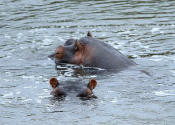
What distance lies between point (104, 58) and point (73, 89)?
2446mm

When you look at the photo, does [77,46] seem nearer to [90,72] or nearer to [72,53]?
[72,53]

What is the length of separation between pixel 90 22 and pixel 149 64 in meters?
5.35

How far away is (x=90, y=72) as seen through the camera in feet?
28.3

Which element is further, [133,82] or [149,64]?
[149,64]

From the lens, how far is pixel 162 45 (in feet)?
36.1

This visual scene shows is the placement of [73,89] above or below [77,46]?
below

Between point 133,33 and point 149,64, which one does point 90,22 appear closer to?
point 133,33

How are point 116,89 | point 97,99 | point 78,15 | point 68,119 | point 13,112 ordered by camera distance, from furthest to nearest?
point 78,15 → point 116,89 → point 97,99 → point 13,112 → point 68,119

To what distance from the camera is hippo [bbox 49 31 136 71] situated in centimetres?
877

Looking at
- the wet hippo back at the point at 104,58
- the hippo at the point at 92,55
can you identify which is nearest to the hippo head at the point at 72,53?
the hippo at the point at 92,55

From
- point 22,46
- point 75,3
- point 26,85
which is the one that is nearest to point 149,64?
point 26,85

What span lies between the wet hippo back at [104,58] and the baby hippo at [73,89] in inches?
78.5

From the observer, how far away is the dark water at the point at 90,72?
583 cm

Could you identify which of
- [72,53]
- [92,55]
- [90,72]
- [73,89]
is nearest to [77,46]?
[72,53]
